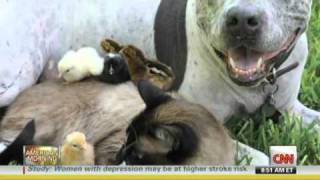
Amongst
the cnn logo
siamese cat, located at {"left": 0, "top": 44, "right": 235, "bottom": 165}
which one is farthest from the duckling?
the cnn logo

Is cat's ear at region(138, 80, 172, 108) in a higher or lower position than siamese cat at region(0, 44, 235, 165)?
higher

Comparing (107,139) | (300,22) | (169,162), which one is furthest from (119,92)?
(300,22)

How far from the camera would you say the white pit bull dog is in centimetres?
385

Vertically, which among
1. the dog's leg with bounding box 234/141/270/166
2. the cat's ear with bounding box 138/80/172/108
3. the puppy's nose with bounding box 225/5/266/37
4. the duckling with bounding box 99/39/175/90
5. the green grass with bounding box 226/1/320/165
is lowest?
the dog's leg with bounding box 234/141/270/166

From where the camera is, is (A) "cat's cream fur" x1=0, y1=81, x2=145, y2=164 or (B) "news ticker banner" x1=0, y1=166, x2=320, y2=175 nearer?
(B) "news ticker banner" x1=0, y1=166, x2=320, y2=175

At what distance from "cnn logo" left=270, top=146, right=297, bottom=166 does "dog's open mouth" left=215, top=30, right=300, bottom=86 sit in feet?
0.82

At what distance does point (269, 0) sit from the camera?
375 cm

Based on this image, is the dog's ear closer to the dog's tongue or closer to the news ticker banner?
the news ticker banner

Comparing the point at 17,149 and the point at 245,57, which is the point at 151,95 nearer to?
the point at 245,57

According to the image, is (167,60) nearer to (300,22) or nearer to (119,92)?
(119,92)

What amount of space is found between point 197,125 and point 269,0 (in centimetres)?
48

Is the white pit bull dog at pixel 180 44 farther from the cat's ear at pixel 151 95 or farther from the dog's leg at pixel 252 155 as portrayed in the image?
the cat's ear at pixel 151 95

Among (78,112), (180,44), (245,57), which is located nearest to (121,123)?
(78,112)

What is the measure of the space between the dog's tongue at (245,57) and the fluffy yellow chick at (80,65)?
47cm
